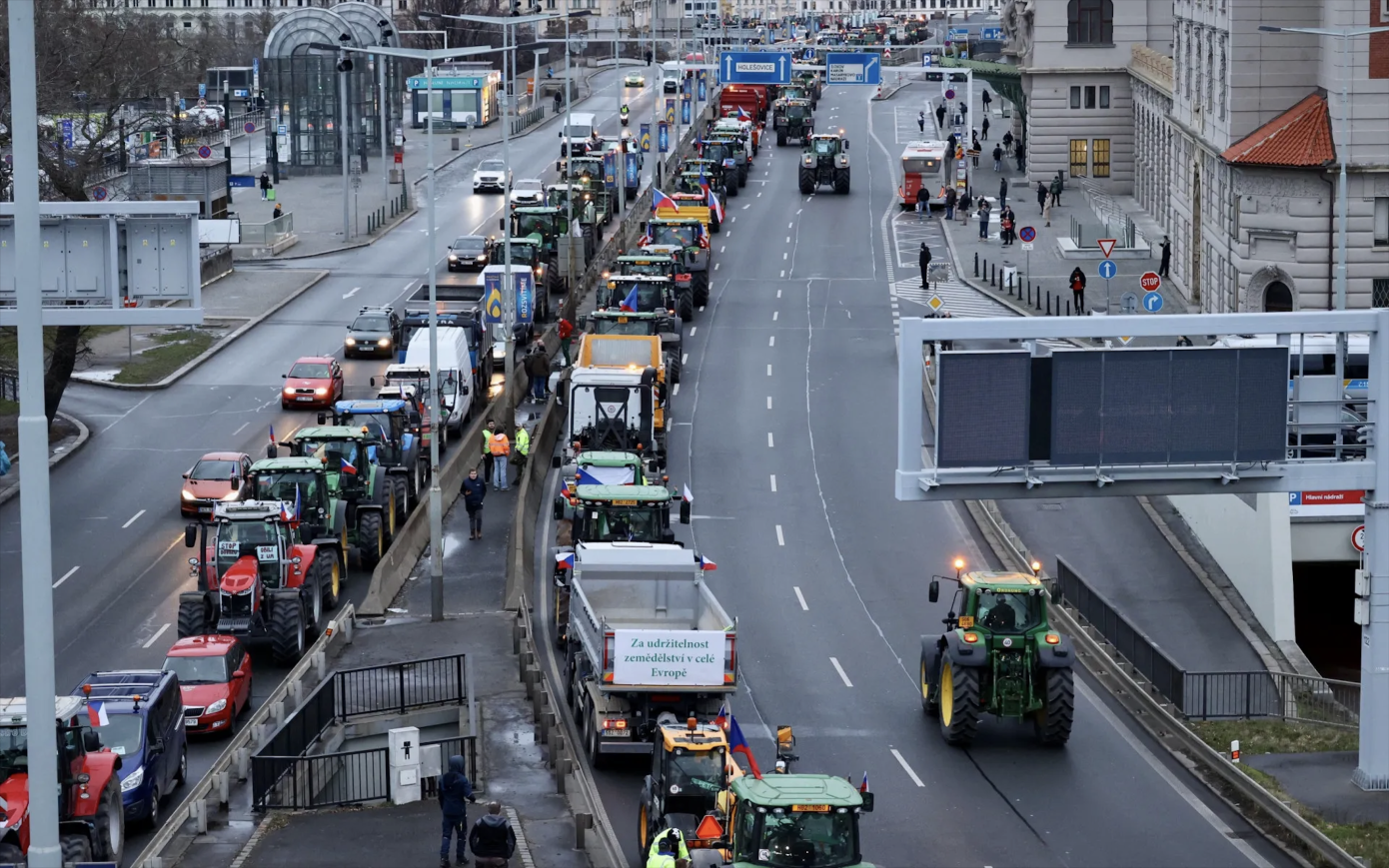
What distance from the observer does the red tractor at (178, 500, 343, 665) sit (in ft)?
116

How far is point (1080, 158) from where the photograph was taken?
99312mm

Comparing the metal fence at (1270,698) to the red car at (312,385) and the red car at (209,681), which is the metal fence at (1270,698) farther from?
the red car at (312,385)

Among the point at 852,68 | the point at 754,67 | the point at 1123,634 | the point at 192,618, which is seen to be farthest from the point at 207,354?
the point at 754,67

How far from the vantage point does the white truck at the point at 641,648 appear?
2866cm

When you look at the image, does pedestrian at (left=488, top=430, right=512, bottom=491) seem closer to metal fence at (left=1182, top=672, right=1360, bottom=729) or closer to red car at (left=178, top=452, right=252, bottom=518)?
red car at (left=178, top=452, right=252, bottom=518)

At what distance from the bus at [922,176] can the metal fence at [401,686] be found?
61294mm

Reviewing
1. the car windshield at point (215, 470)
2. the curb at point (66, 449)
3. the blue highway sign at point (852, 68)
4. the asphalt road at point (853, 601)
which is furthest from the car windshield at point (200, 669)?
the blue highway sign at point (852, 68)

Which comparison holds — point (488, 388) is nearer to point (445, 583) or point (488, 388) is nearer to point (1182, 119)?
point (445, 583)

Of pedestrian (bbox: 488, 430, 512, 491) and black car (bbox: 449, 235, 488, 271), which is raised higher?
black car (bbox: 449, 235, 488, 271)

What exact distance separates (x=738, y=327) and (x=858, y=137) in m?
56.9

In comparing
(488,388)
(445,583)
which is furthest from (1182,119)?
(445,583)

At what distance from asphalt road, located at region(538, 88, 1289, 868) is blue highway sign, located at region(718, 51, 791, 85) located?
1645 inches

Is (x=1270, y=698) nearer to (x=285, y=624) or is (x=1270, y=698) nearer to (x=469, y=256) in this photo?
(x=285, y=624)

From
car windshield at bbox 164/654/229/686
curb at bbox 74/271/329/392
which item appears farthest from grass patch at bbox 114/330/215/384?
car windshield at bbox 164/654/229/686
